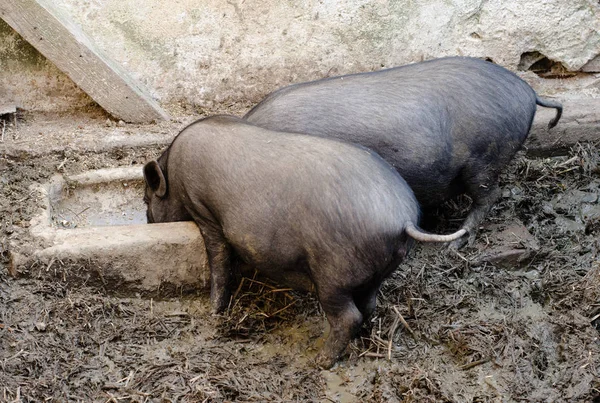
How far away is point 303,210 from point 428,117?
1021mm

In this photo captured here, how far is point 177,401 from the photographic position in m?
3.32

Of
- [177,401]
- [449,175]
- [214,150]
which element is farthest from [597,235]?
[177,401]

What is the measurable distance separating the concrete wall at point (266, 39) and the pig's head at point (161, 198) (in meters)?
1.17

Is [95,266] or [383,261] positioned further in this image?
[95,266]

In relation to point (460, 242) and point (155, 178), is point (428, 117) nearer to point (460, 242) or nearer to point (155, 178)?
point (460, 242)

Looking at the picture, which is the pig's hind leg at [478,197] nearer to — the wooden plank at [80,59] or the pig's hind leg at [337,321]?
the pig's hind leg at [337,321]

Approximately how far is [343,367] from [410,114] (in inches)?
51.2

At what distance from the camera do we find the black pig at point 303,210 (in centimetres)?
336

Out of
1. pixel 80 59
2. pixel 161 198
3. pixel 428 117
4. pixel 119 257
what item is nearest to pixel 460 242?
pixel 428 117

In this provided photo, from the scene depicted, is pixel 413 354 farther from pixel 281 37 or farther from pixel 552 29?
pixel 552 29

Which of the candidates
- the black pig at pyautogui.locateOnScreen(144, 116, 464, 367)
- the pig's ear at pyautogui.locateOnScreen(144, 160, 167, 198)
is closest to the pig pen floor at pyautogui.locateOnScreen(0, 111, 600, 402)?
the black pig at pyautogui.locateOnScreen(144, 116, 464, 367)

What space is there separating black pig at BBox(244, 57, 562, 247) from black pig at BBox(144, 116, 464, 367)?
40 centimetres

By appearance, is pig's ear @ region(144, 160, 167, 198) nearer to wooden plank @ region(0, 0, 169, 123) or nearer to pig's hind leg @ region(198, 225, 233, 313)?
pig's hind leg @ region(198, 225, 233, 313)

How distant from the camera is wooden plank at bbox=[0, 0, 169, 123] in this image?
4.69 meters
